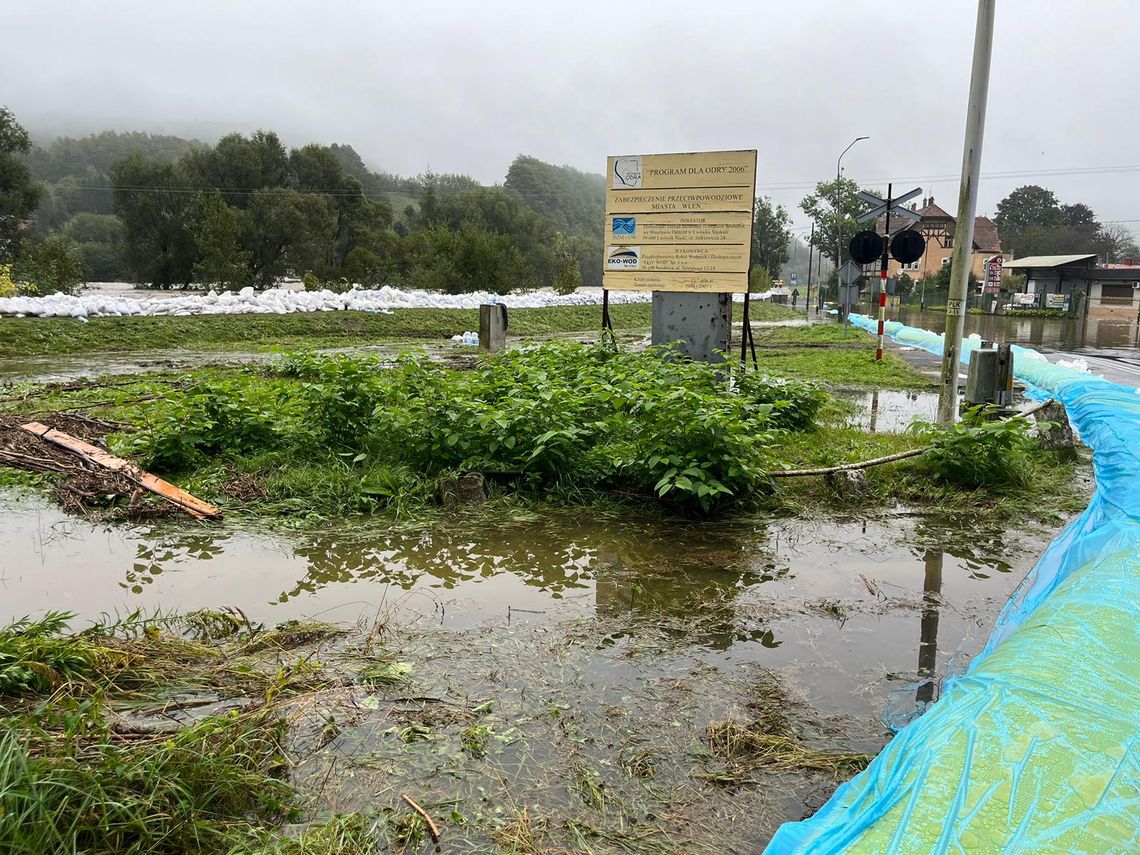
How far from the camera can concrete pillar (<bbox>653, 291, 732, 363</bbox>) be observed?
974 centimetres

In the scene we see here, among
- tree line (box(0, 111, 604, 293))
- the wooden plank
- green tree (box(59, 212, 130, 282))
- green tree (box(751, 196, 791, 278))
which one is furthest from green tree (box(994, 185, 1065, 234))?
the wooden plank

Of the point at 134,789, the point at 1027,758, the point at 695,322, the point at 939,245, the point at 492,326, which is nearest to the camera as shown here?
the point at 1027,758

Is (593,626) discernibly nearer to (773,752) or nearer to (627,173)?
(773,752)

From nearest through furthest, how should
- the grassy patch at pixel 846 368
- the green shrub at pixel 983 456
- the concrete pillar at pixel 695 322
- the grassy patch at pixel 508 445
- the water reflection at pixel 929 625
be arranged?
the water reflection at pixel 929 625, the grassy patch at pixel 508 445, the green shrub at pixel 983 456, the concrete pillar at pixel 695 322, the grassy patch at pixel 846 368

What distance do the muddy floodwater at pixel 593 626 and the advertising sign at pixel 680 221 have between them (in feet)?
15.1

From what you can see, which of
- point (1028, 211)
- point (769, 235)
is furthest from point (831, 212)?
point (1028, 211)

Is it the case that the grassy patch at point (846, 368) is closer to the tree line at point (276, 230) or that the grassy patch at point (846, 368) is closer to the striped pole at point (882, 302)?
the striped pole at point (882, 302)

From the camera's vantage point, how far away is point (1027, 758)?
2.06 meters

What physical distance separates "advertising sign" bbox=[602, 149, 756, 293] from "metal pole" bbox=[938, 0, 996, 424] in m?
2.35

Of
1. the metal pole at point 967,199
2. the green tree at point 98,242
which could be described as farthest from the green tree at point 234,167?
the metal pole at point 967,199

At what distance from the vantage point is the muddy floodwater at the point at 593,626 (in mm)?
2619

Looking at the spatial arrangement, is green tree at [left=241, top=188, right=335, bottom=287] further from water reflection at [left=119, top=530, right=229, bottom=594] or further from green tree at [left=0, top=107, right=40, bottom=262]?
water reflection at [left=119, top=530, right=229, bottom=594]

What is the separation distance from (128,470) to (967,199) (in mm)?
7460

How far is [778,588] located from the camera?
4.45m
